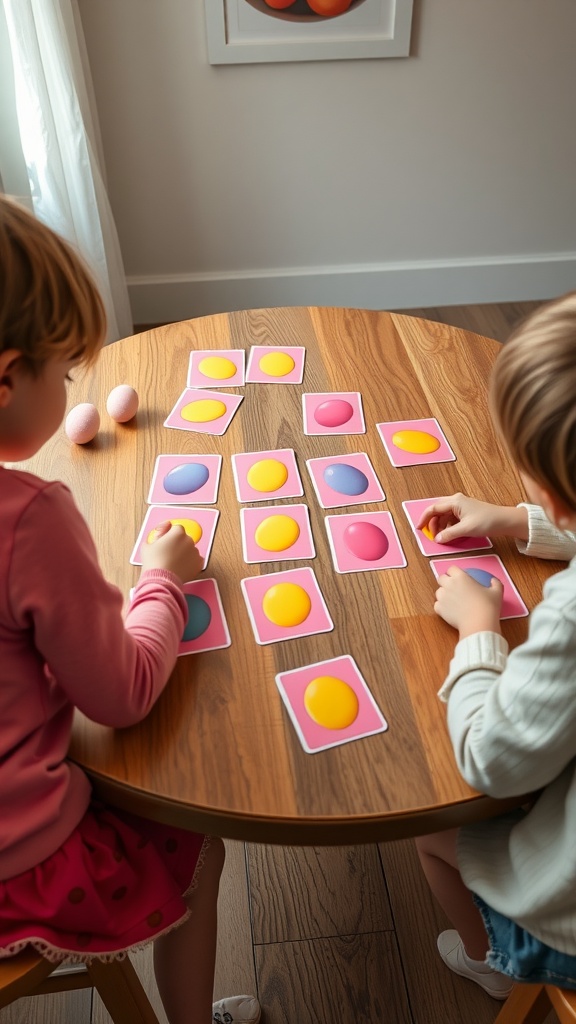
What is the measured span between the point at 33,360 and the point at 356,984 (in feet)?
3.93

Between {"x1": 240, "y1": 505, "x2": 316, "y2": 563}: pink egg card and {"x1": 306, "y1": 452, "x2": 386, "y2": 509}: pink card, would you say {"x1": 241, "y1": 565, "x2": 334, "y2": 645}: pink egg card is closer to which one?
{"x1": 240, "y1": 505, "x2": 316, "y2": 563}: pink egg card

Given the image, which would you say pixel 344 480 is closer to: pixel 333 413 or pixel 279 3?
pixel 333 413

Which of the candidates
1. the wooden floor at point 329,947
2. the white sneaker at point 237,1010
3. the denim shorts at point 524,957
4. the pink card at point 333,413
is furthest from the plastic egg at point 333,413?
the white sneaker at point 237,1010

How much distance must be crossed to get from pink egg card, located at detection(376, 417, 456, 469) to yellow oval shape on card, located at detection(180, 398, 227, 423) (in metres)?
0.26

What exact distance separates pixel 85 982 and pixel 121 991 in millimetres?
47

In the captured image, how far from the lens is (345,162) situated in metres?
2.82

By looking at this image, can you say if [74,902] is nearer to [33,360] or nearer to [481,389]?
[33,360]

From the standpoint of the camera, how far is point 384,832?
0.86 m

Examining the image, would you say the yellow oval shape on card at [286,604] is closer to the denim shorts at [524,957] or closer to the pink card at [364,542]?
the pink card at [364,542]

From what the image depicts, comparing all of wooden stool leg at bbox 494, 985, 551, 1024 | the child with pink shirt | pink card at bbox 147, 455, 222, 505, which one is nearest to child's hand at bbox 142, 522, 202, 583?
the child with pink shirt

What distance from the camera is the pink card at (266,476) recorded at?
122 cm

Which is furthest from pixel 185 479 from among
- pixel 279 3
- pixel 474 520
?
pixel 279 3

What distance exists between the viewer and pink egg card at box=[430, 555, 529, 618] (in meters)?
1.05

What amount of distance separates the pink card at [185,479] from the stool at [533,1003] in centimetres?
75
